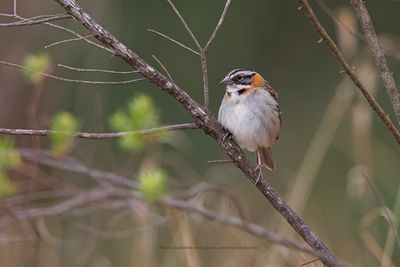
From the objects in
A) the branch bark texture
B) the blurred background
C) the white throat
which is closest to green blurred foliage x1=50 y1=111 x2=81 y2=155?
the blurred background

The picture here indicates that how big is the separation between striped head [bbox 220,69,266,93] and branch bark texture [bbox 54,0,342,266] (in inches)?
36.8

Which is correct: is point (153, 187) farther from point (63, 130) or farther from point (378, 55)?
point (378, 55)

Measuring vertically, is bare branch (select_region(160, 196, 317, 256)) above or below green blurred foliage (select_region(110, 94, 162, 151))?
below

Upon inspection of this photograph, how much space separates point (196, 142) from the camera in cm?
671

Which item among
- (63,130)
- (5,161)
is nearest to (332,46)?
(63,130)

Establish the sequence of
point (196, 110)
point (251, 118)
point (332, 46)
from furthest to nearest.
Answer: point (251, 118) → point (196, 110) → point (332, 46)

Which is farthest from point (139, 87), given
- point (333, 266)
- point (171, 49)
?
point (333, 266)

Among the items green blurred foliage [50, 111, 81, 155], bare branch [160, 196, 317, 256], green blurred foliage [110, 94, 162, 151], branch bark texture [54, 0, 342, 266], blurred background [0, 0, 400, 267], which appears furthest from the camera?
blurred background [0, 0, 400, 267]

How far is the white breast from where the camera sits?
110 inches

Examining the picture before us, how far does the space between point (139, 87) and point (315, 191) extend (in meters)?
1.92

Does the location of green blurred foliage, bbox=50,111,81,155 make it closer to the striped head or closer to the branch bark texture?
the striped head

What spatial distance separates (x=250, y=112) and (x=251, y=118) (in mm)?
31

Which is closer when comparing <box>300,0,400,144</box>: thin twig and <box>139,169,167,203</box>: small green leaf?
<box>300,0,400,144</box>: thin twig

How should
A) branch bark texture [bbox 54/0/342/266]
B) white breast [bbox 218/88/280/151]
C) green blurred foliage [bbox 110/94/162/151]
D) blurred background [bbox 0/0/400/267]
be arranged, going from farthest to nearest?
blurred background [bbox 0/0/400/267], green blurred foliage [bbox 110/94/162/151], white breast [bbox 218/88/280/151], branch bark texture [bbox 54/0/342/266]
